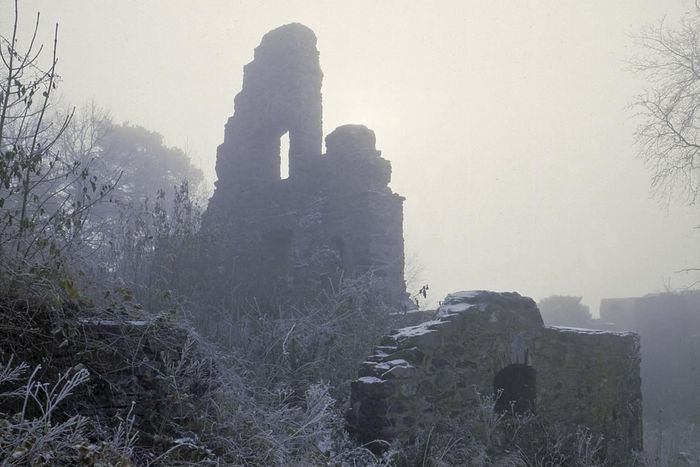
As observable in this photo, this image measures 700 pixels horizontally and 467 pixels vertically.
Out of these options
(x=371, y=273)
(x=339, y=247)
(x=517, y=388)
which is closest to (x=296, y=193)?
(x=339, y=247)

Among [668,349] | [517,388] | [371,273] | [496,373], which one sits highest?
[371,273]

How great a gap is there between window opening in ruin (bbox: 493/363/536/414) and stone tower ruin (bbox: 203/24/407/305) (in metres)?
4.13

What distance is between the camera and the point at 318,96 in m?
15.9

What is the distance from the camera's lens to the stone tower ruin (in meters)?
12.9

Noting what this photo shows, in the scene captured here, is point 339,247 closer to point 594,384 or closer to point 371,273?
point 371,273

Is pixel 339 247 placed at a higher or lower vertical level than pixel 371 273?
higher

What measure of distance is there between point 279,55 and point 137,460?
13892mm

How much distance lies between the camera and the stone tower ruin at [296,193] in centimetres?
1285

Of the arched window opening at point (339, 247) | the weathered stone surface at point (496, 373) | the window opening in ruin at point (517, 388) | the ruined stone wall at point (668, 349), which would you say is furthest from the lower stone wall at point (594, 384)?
the ruined stone wall at point (668, 349)

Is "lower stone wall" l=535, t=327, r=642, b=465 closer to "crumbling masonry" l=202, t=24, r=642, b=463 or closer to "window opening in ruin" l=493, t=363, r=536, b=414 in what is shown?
"crumbling masonry" l=202, t=24, r=642, b=463

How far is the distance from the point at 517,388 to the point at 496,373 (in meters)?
1.02

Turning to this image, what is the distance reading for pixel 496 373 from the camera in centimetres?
713

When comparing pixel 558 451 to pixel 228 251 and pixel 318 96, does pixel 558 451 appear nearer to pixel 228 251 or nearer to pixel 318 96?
pixel 228 251

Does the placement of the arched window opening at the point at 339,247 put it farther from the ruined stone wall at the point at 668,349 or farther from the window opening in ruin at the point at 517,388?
the ruined stone wall at the point at 668,349
